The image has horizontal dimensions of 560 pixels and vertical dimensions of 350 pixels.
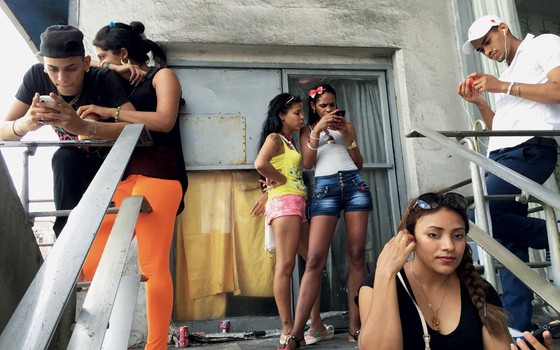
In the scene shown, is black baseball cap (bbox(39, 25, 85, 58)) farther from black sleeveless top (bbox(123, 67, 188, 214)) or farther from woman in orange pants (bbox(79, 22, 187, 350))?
black sleeveless top (bbox(123, 67, 188, 214))

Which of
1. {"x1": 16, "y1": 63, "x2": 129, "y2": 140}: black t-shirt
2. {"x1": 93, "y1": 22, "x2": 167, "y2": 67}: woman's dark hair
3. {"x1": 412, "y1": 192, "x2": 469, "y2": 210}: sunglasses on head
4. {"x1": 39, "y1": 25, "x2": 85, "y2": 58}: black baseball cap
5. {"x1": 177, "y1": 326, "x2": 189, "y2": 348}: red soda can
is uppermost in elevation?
{"x1": 93, "y1": 22, "x2": 167, "y2": 67}: woman's dark hair

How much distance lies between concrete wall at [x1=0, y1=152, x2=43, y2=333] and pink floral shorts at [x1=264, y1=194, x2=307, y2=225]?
1.70m

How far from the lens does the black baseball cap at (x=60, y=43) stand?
2096mm

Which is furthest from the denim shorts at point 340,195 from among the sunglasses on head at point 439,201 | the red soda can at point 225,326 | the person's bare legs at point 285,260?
the red soda can at point 225,326

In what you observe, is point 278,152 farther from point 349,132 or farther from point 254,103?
point 254,103

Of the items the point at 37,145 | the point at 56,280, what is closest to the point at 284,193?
the point at 37,145

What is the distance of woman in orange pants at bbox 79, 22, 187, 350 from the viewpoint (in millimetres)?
2096

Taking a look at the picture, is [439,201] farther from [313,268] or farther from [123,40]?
[123,40]

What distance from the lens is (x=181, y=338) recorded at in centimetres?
385

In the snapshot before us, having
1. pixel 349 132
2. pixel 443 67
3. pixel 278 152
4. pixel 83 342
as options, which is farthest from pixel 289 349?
pixel 443 67

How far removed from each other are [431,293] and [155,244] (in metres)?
1.25

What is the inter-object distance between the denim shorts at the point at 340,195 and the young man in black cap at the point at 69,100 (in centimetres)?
171

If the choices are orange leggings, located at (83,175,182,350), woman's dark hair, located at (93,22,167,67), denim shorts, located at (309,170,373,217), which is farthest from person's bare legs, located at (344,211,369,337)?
woman's dark hair, located at (93,22,167,67)

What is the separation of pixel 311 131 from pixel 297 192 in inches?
21.4
